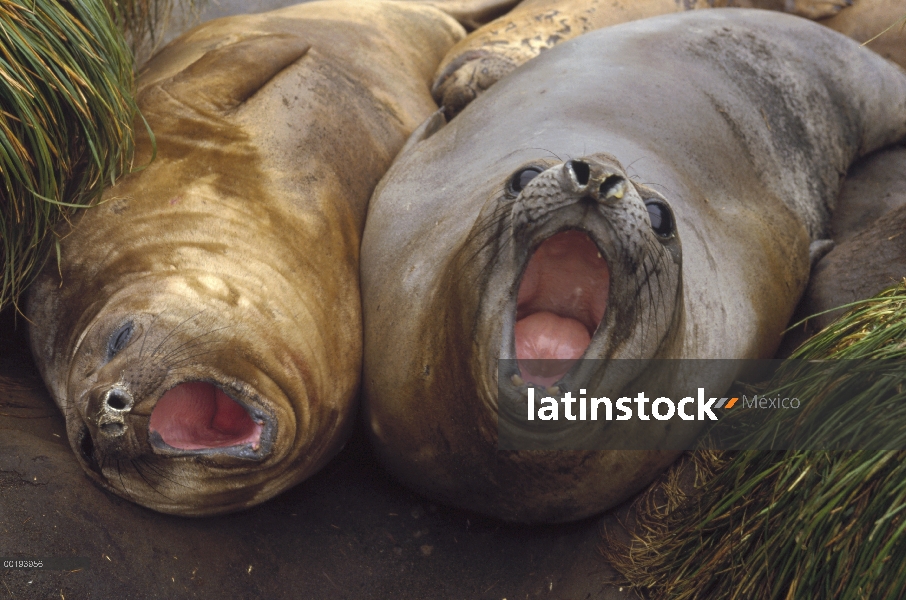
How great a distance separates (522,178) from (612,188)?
366 mm

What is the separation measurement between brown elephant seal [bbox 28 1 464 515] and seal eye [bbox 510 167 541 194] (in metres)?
0.82

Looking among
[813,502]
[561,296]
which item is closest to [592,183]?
[561,296]

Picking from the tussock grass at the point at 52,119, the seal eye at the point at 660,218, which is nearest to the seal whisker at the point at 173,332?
the tussock grass at the point at 52,119

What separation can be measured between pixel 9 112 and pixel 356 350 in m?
1.29

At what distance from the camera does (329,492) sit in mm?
3311

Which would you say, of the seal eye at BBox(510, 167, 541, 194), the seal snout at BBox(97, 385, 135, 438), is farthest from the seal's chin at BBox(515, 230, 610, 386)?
the seal snout at BBox(97, 385, 135, 438)

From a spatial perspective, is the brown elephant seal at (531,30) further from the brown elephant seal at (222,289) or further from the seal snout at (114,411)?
the seal snout at (114,411)

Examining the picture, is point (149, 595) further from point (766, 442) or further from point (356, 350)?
point (766, 442)

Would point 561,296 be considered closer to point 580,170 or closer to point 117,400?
point 580,170

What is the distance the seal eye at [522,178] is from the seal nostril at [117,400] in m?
1.23

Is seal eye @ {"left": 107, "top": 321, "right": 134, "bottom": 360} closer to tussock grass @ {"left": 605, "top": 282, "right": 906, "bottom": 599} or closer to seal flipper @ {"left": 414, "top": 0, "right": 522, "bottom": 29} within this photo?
tussock grass @ {"left": 605, "top": 282, "right": 906, "bottom": 599}

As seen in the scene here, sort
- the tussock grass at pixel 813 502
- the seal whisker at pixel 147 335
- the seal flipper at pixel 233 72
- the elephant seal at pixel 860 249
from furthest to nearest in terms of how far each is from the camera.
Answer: the seal flipper at pixel 233 72 < the elephant seal at pixel 860 249 < the seal whisker at pixel 147 335 < the tussock grass at pixel 813 502

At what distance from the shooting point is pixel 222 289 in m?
2.94

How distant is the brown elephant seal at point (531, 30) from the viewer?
4465mm
